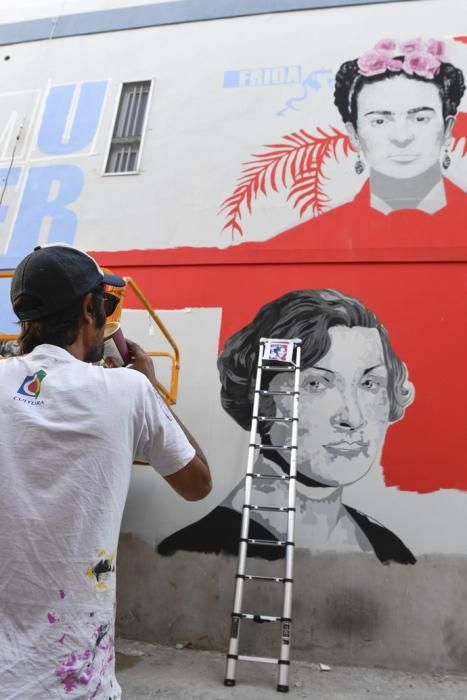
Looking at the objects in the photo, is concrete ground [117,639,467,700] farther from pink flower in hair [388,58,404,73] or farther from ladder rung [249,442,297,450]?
pink flower in hair [388,58,404,73]

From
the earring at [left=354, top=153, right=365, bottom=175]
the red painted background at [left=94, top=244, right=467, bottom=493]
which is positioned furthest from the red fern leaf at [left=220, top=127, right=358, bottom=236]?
the red painted background at [left=94, top=244, right=467, bottom=493]

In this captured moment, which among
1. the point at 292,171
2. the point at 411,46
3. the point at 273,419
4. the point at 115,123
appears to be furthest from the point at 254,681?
the point at 411,46

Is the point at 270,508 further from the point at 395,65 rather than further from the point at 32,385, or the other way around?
the point at 395,65

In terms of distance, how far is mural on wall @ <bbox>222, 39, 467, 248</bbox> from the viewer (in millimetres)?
4934

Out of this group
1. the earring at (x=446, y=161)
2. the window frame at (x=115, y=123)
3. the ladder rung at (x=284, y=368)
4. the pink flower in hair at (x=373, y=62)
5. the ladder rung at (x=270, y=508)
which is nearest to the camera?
the ladder rung at (x=270, y=508)

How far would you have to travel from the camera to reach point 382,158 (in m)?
5.18

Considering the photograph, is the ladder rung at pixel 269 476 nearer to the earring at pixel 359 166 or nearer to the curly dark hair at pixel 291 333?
the curly dark hair at pixel 291 333

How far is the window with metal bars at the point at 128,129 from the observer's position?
580 cm

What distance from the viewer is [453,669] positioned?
366 cm

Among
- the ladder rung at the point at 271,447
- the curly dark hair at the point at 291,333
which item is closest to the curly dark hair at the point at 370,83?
the curly dark hair at the point at 291,333

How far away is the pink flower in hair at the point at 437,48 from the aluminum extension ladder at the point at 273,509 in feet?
10.7

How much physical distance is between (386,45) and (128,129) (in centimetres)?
276

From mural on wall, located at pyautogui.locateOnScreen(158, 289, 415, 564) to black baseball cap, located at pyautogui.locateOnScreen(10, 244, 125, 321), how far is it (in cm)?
337

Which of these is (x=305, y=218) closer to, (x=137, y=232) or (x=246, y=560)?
(x=137, y=232)
